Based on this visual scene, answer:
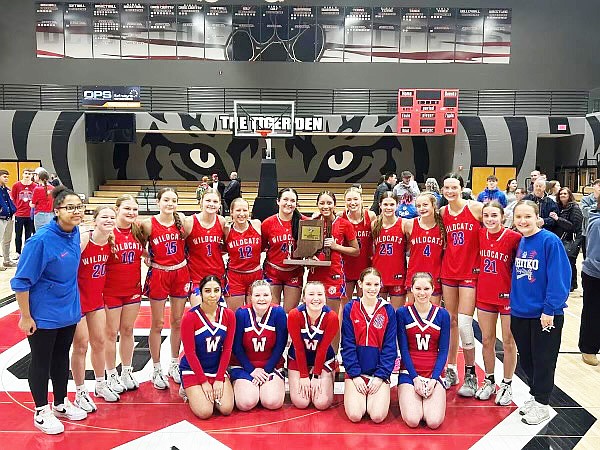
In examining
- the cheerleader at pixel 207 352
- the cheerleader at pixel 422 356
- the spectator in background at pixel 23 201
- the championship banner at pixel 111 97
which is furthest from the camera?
the championship banner at pixel 111 97

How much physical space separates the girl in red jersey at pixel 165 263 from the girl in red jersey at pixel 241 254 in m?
0.42

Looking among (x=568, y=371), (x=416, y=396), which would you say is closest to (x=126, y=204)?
(x=416, y=396)

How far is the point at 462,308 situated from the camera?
4430mm

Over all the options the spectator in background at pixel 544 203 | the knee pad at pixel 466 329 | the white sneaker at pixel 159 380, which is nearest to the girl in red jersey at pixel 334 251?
the knee pad at pixel 466 329

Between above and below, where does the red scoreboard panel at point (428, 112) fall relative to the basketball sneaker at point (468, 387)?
above

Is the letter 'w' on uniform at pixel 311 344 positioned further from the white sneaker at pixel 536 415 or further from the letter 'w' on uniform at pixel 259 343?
the white sneaker at pixel 536 415

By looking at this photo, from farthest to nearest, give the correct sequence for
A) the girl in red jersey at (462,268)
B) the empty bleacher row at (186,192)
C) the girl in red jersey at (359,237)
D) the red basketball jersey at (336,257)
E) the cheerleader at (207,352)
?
the empty bleacher row at (186,192) → the girl in red jersey at (359,237) → the red basketball jersey at (336,257) → the girl in red jersey at (462,268) → the cheerleader at (207,352)

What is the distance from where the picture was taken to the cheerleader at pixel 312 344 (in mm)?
4211

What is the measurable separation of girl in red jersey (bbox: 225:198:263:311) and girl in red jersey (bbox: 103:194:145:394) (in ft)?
2.66

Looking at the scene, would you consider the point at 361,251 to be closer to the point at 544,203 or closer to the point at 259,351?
the point at 259,351

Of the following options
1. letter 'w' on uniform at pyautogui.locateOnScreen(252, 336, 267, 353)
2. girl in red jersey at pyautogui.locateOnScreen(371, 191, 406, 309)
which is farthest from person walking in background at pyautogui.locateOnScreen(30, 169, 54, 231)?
girl in red jersey at pyautogui.locateOnScreen(371, 191, 406, 309)

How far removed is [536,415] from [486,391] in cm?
49

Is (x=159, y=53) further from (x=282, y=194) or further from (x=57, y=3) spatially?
(x=282, y=194)

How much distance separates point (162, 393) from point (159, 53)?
18441 mm
